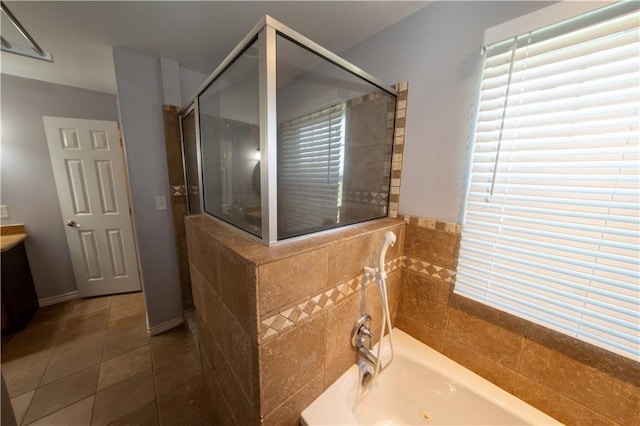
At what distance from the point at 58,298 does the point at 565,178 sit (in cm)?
400

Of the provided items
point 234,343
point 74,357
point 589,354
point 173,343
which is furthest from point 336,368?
point 74,357

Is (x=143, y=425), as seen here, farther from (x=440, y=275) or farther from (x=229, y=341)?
(x=440, y=275)

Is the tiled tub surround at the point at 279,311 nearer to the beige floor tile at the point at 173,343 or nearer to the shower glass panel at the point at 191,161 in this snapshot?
the shower glass panel at the point at 191,161

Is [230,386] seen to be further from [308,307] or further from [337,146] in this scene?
[337,146]

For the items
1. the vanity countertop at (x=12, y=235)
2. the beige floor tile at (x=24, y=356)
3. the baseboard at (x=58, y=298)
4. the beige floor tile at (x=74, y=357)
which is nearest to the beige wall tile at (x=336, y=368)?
the beige floor tile at (x=74, y=357)

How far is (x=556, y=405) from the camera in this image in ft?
2.82

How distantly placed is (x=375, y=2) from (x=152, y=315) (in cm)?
267

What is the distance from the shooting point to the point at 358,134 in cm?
136

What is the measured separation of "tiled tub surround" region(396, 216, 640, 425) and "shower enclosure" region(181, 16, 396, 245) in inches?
15.0

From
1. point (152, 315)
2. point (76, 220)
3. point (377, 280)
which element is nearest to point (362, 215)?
point (377, 280)

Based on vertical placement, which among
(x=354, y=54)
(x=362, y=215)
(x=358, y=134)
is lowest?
(x=362, y=215)

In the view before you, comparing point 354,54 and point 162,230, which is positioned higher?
point 354,54

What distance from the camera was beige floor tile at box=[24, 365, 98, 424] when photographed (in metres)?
1.24

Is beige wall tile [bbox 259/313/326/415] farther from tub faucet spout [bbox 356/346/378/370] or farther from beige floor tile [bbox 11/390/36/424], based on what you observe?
beige floor tile [bbox 11/390/36/424]
